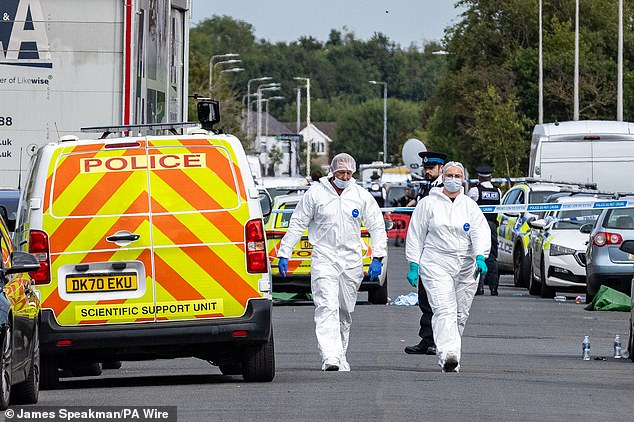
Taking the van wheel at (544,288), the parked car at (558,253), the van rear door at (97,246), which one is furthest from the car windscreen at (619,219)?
the van rear door at (97,246)

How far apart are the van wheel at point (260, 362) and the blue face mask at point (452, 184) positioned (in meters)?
2.94

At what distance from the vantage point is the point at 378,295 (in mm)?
24312

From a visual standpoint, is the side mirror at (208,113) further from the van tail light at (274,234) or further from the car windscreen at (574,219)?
the car windscreen at (574,219)

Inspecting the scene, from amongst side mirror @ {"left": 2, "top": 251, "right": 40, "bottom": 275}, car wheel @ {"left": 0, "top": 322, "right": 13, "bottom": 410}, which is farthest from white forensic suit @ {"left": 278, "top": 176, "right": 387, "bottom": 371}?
car wheel @ {"left": 0, "top": 322, "right": 13, "bottom": 410}

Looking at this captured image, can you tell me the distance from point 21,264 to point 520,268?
63.3ft

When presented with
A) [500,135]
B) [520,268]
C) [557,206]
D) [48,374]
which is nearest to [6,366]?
[48,374]

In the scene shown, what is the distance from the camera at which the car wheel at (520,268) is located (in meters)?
29.3

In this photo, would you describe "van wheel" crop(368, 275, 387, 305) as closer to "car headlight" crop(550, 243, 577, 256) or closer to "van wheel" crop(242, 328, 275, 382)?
"car headlight" crop(550, 243, 577, 256)

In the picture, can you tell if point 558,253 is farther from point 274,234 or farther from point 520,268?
point 274,234

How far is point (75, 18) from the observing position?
66.0 feet

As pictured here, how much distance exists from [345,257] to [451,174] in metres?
1.29

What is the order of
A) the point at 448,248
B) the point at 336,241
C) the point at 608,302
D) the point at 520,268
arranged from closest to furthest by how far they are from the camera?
the point at 336,241 < the point at 448,248 < the point at 608,302 < the point at 520,268

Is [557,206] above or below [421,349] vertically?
above

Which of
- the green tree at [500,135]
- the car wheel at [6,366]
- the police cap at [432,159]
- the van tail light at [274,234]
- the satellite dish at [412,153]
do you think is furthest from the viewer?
the green tree at [500,135]
